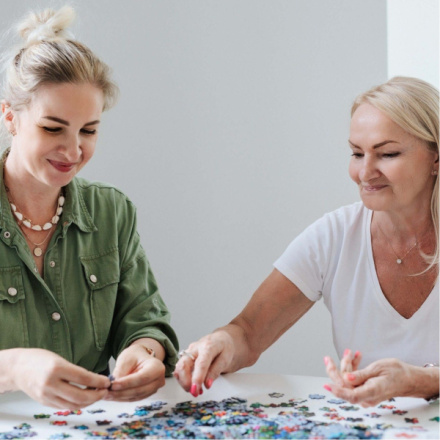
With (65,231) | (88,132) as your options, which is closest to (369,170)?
(88,132)

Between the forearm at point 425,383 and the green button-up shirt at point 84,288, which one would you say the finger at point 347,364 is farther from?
the green button-up shirt at point 84,288

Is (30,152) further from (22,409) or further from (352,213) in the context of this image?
(352,213)

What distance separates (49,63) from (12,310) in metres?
0.75

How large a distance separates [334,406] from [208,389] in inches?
14.5

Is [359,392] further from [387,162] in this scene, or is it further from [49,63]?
[49,63]

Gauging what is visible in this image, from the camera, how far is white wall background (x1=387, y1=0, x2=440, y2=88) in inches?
129

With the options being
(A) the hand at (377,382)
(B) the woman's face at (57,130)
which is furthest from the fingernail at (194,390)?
(B) the woman's face at (57,130)

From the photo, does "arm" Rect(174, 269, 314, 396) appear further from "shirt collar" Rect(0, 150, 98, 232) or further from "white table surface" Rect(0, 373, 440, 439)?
"shirt collar" Rect(0, 150, 98, 232)

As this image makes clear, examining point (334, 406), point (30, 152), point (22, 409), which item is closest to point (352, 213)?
point (334, 406)

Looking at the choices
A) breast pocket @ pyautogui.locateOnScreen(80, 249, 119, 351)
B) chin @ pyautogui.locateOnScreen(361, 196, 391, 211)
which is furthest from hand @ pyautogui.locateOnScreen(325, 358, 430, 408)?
breast pocket @ pyautogui.locateOnScreen(80, 249, 119, 351)

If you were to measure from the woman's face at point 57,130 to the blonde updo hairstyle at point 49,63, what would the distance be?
1.2 inches

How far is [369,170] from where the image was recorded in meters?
2.34

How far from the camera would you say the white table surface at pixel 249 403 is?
5.94 ft

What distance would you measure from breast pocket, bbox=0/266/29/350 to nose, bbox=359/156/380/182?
1.09m
